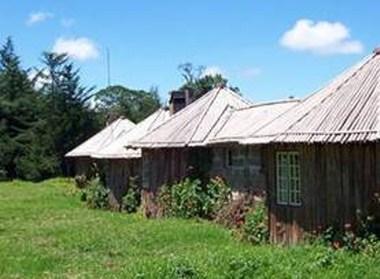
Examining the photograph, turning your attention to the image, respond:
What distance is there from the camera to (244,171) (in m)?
25.5

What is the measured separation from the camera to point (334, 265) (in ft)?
50.9

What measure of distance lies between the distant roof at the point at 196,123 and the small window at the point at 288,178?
7.12 meters

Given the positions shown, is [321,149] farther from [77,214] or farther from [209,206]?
[77,214]

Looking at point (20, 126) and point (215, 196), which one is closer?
point (215, 196)

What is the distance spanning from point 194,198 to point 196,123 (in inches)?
126

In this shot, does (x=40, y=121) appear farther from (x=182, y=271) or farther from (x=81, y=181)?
(x=182, y=271)

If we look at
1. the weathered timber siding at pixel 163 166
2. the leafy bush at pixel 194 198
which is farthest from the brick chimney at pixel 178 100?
the leafy bush at pixel 194 198

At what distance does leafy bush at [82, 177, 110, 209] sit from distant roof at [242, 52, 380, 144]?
16.6 m

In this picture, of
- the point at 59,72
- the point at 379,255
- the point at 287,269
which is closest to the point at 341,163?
the point at 379,255

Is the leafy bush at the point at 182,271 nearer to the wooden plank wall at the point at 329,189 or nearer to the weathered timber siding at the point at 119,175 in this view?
the wooden plank wall at the point at 329,189

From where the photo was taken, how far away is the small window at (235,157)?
25.8m

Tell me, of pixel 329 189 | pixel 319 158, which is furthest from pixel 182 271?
pixel 319 158

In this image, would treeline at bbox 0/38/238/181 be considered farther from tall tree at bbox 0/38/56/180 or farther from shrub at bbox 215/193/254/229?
shrub at bbox 215/193/254/229

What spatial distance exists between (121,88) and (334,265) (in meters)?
114
